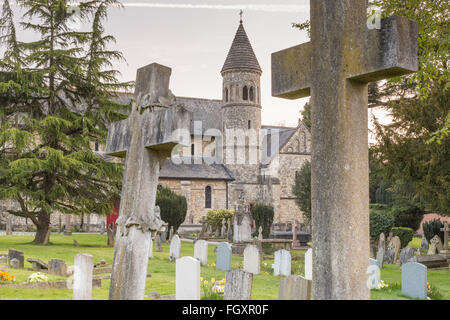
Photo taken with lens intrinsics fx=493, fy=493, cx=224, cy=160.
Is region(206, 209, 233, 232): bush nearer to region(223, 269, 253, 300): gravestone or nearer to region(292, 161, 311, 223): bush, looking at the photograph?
region(292, 161, 311, 223): bush

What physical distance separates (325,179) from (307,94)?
0.83 m

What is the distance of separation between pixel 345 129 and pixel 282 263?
9176 mm

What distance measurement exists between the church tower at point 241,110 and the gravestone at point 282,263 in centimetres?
2901

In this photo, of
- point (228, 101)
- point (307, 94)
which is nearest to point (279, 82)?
point (307, 94)

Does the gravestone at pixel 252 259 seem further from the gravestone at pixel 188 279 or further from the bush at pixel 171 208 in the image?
the bush at pixel 171 208

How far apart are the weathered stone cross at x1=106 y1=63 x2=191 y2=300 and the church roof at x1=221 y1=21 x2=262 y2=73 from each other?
36.6m

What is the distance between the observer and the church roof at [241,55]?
135 feet

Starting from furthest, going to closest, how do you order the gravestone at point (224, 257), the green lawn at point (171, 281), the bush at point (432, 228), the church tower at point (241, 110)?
the church tower at point (241, 110) → the bush at point (432, 228) → the gravestone at point (224, 257) → the green lawn at point (171, 281)

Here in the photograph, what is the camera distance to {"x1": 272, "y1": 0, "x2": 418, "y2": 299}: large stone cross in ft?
11.1

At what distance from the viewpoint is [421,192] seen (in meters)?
14.2

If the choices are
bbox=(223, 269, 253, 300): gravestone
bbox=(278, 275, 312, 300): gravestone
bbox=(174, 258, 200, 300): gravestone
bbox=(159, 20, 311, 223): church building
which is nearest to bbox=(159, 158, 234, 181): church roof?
bbox=(159, 20, 311, 223): church building

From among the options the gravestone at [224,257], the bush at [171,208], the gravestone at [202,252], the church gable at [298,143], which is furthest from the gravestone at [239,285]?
the church gable at [298,143]

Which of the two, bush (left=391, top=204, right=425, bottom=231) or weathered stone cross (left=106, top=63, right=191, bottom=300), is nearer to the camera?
weathered stone cross (left=106, top=63, right=191, bottom=300)

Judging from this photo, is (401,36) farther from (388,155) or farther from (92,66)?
(92,66)
